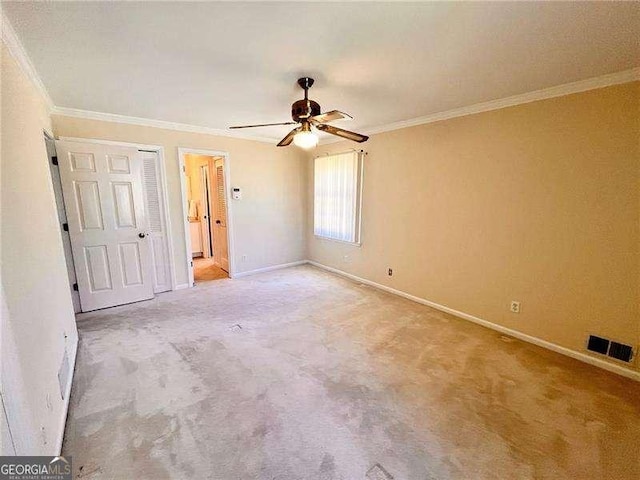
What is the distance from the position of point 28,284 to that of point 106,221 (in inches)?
88.6

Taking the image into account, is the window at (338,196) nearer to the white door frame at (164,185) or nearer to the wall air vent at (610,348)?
the white door frame at (164,185)

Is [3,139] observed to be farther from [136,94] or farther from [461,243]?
[461,243]

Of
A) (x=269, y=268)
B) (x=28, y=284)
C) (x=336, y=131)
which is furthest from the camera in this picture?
(x=269, y=268)

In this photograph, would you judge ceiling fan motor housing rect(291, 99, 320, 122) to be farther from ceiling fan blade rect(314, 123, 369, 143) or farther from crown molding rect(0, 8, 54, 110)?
crown molding rect(0, 8, 54, 110)

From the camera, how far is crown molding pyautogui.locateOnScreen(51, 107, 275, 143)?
3.11 m

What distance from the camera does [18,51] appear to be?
1784mm

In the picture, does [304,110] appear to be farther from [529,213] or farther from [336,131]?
[529,213]

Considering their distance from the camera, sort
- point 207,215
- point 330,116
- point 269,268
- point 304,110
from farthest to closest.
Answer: point 207,215
point 269,268
point 304,110
point 330,116

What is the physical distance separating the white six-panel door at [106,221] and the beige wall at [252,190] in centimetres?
34

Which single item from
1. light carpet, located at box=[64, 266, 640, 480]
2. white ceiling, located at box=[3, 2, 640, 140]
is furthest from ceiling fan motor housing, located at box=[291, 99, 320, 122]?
light carpet, located at box=[64, 266, 640, 480]

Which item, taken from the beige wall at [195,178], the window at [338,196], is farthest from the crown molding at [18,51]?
the window at [338,196]

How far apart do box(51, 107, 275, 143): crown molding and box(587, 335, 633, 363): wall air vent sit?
4.92m

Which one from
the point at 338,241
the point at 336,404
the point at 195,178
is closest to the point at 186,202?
the point at 195,178

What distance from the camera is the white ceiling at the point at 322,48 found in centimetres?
146
